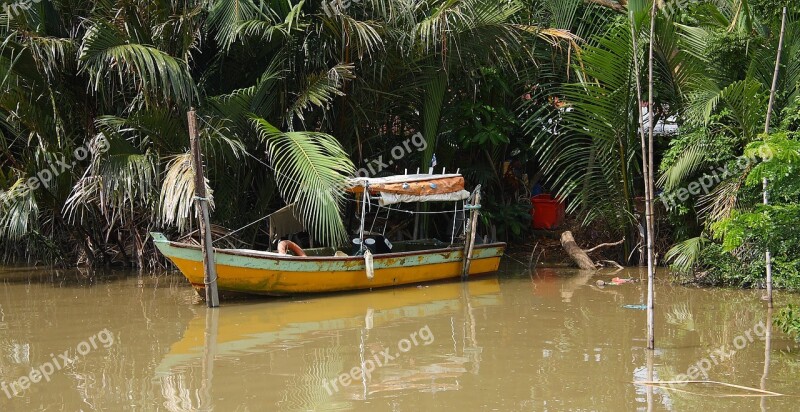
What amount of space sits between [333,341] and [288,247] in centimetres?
264

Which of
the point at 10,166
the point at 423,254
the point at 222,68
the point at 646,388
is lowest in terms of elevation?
the point at 646,388

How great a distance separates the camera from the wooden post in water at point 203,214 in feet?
34.3

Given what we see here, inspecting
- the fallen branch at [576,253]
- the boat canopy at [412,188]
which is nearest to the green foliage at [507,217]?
the fallen branch at [576,253]

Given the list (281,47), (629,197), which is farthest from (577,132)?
(281,47)

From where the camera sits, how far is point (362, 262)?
1175 centimetres

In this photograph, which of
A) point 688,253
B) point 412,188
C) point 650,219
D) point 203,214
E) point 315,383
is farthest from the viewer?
point 412,188

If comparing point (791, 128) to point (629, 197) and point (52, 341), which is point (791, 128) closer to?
point (629, 197)

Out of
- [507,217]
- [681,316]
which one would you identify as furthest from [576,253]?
[681,316]

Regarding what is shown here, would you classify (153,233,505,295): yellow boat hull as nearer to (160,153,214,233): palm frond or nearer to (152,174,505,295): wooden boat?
(152,174,505,295): wooden boat

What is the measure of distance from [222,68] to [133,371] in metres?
6.28

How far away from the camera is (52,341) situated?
30.6ft

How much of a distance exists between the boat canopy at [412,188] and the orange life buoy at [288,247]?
1.03 m

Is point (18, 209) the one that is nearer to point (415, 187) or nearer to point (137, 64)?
point (137, 64)

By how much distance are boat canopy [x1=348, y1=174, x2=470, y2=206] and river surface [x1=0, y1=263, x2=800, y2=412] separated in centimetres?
123
